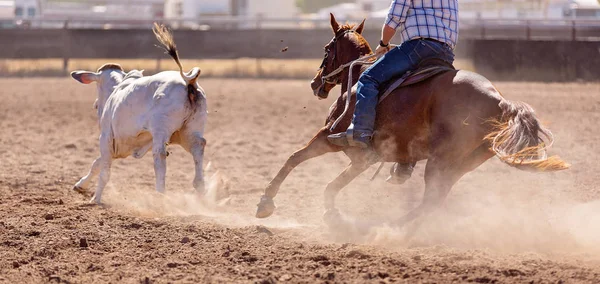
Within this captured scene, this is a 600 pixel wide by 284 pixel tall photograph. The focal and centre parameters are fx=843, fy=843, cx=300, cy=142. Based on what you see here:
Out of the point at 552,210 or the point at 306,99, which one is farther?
the point at 306,99

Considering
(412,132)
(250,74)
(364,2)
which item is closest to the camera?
(412,132)

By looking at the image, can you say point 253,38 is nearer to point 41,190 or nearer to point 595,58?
point 595,58

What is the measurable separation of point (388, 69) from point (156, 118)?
7.23 feet

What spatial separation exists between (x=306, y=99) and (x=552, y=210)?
9473 mm

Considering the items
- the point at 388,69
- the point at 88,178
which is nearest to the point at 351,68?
the point at 388,69

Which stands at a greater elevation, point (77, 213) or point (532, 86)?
point (77, 213)

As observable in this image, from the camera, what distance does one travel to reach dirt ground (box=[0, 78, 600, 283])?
500 cm

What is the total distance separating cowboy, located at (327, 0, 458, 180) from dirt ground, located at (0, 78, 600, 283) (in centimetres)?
79

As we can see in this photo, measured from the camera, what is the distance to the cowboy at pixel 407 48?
6.07 meters

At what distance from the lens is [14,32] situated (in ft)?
73.1

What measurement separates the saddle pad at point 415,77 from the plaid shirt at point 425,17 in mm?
245

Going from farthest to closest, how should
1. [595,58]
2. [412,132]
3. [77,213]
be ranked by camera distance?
1. [595,58]
2. [77,213]
3. [412,132]

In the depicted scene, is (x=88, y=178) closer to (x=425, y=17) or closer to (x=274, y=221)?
(x=274, y=221)

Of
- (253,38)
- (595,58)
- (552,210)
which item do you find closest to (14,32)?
(253,38)
